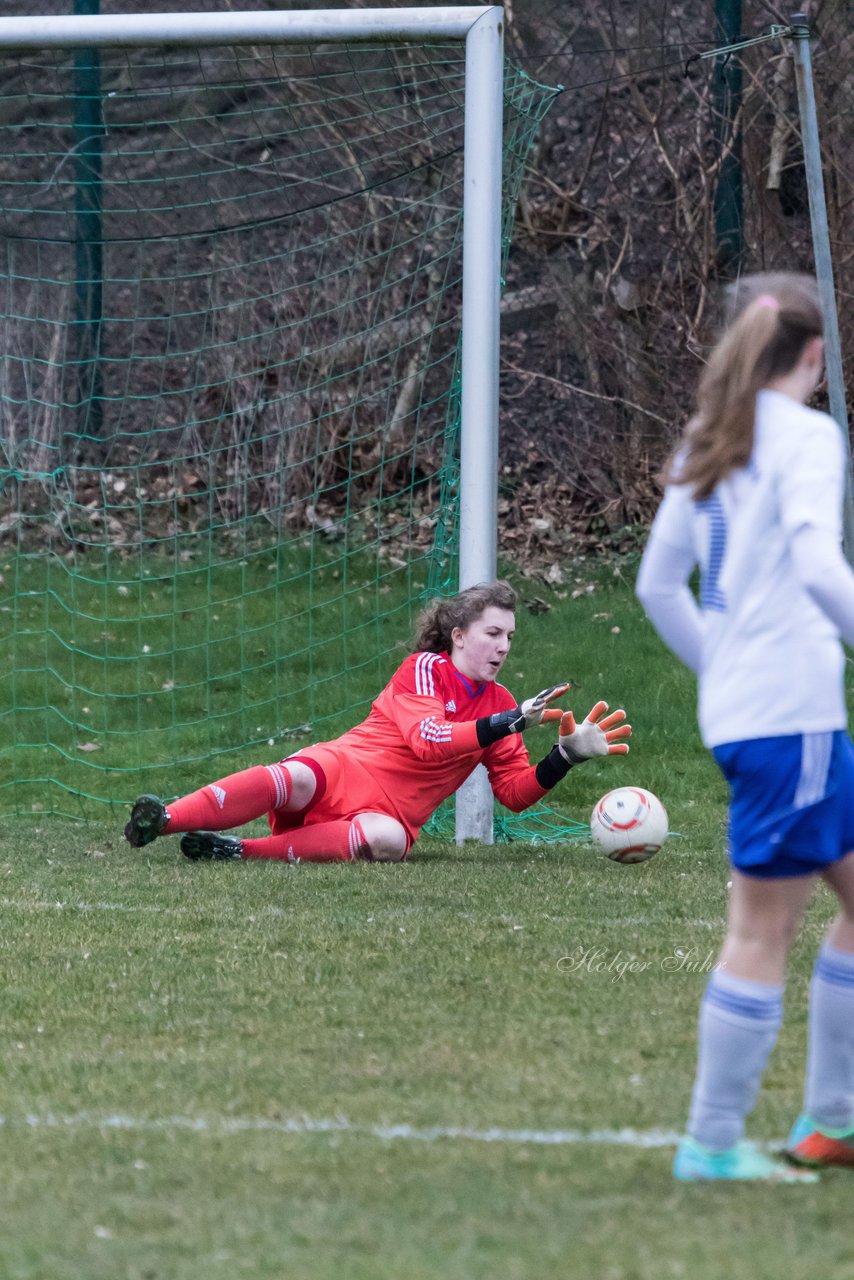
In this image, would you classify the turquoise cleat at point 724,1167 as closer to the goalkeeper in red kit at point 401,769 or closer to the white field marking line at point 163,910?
the white field marking line at point 163,910

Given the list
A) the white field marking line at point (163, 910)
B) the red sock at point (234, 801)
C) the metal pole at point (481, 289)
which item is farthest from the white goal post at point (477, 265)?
the white field marking line at point (163, 910)

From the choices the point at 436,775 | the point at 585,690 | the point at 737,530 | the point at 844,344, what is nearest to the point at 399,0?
the point at 844,344

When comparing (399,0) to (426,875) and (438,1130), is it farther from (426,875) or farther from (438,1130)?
(438,1130)

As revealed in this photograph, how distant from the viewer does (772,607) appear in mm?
2547

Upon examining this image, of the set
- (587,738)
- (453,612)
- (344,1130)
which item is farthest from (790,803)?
(453,612)

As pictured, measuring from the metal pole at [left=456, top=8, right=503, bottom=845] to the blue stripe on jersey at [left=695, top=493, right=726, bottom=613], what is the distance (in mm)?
3655

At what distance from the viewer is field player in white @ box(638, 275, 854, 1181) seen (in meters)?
2.53

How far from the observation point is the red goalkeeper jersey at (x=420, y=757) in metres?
5.86

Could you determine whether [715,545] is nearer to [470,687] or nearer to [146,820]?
[470,687]

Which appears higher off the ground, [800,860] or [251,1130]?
[800,860]

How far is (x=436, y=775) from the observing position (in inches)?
233

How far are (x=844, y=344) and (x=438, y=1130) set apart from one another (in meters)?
8.93

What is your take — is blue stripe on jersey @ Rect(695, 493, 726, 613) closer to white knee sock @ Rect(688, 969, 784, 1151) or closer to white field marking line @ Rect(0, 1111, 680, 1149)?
white knee sock @ Rect(688, 969, 784, 1151)

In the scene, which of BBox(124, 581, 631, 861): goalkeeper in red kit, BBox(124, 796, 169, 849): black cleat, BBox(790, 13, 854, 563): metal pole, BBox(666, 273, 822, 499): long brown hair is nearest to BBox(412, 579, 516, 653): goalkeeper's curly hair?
BBox(124, 581, 631, 861): goalkeeper in red kit
